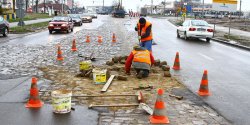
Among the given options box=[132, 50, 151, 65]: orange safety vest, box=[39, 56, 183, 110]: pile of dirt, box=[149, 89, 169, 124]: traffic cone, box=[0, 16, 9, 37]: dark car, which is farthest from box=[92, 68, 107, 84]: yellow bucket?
box=[0, 16, 9, 37]: dark car

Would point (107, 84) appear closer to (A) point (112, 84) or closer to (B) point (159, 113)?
(A) point (112, 84)

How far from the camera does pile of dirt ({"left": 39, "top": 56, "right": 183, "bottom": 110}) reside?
7.59 meters

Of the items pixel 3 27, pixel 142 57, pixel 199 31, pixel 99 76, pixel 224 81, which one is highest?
pixel 3 27

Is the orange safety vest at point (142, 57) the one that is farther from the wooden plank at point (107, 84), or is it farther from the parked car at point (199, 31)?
the parked car at point (199, 31)

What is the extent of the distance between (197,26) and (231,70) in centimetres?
1299

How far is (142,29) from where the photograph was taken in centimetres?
1239

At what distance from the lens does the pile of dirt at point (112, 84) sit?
759cm

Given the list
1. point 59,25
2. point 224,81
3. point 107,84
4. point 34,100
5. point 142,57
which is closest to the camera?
point 34,100

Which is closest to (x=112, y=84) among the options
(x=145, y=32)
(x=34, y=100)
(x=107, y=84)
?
(x=107, y=84)

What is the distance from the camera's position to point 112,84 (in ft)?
29.9

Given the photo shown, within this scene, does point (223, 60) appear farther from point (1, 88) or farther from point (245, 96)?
point (1, 88)

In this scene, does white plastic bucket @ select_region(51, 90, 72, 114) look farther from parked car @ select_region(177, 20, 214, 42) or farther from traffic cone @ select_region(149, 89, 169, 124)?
parked car @ select_region(177, 20, 214, 42)

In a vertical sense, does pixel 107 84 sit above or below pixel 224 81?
above

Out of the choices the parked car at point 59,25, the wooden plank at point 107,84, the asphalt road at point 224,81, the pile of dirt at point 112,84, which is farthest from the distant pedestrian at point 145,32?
the parked car at point 59,25
